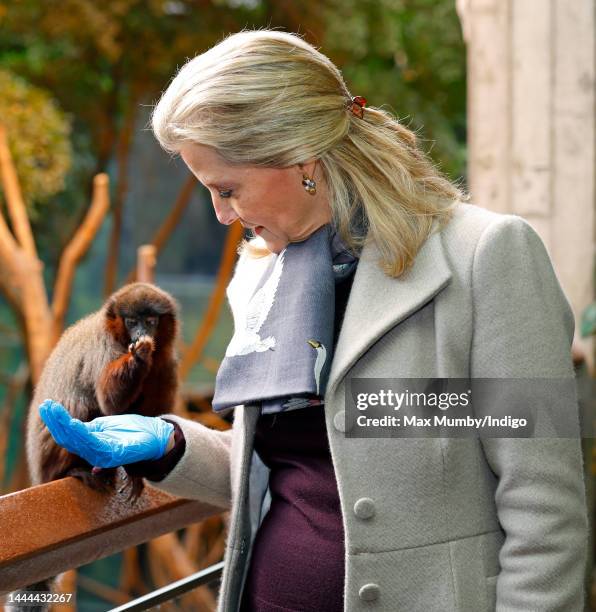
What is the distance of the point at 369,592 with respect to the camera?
3.43 ft

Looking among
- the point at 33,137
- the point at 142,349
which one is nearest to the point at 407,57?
the point at 33,137

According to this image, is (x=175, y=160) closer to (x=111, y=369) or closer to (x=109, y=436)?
(x=111, y=369)

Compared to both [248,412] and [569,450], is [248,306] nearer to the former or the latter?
[248,412]

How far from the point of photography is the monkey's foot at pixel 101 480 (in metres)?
1.28

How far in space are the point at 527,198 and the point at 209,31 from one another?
2321mm

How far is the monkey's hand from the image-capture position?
149cm

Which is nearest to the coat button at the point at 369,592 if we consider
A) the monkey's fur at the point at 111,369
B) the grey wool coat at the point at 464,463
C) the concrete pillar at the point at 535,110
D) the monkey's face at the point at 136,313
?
the grey wool coat at the point at 464,463

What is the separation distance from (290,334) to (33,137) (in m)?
2.96

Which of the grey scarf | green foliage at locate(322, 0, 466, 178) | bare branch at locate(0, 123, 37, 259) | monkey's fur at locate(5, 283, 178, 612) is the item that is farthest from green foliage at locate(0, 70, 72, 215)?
the grey scarf

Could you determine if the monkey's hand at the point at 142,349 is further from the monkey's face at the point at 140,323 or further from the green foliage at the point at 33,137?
the green foliage at the point at 33,137

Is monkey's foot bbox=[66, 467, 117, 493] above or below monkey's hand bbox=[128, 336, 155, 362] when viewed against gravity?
below

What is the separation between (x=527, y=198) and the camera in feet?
9.75

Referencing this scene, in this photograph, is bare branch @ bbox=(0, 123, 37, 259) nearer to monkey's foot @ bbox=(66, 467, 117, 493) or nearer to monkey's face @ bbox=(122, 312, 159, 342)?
monkey's face @ bbox=(122, 312, 159, 342)

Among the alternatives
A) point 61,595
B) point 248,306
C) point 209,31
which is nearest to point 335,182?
point 248,306
